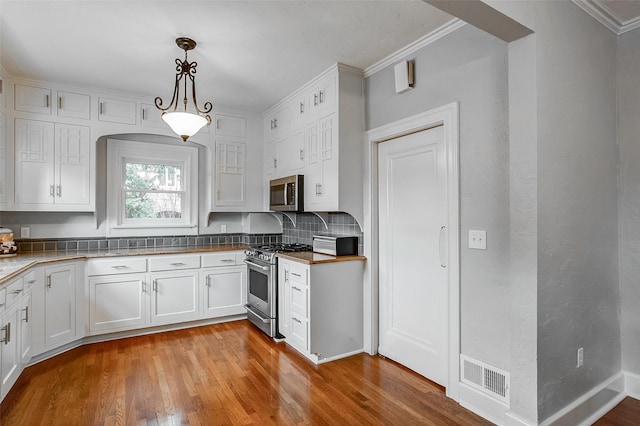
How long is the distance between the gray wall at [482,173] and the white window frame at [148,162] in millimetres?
3259

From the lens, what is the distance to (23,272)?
265 centimetres

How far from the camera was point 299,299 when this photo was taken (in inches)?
126

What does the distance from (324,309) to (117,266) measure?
2217 mm

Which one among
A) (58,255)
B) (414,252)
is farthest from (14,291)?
(414,252)

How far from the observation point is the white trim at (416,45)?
2449mm

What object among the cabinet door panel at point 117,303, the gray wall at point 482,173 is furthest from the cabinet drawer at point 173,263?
the gray wall at point 482,173

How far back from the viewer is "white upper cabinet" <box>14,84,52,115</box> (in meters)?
3.42

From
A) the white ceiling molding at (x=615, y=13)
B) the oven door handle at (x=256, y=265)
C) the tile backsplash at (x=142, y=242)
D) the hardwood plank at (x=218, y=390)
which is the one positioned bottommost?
the hardwood plank at (x=218, y=390)

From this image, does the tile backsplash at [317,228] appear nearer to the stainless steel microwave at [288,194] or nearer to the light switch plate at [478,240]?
the stainless steel microwave at [288,194]

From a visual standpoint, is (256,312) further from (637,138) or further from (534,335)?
(637,138)

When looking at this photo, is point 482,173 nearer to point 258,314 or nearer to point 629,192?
point 629,192

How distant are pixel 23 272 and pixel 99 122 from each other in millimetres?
1837

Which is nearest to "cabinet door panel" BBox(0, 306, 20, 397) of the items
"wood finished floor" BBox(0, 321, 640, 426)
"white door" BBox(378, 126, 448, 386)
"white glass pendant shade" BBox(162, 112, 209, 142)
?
"wood finished floor" BBox(0, 321, 640, 426)

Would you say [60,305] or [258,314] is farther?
[258,314]
